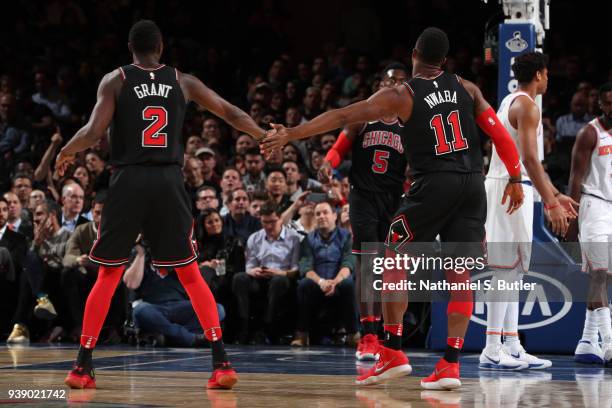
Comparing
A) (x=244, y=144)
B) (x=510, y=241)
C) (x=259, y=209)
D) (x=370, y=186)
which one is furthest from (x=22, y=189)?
(x=510, y=241)

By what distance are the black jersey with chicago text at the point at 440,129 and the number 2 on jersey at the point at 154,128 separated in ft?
4.88

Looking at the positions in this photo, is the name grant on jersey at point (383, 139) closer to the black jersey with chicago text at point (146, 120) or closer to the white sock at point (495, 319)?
the white sock at point (495, 319)

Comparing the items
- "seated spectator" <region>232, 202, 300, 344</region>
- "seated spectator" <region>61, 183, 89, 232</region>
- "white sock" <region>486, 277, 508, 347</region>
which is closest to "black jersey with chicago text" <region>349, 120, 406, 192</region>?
"white sock" <region>486, 277, 508, 347</region>

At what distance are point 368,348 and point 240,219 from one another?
3585 millimetres

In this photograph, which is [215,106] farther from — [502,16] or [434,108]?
[502,16]

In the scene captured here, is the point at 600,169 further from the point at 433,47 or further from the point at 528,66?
the point at 433,47

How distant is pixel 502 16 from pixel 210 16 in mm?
9877

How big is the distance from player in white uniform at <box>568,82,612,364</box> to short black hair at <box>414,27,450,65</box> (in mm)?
2421

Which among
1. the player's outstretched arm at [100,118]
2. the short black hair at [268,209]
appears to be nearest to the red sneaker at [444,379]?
the player's outstretched arm at [100,118]

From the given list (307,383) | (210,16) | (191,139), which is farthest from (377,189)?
(210,16)

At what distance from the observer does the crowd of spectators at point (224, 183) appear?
10898 millimetres

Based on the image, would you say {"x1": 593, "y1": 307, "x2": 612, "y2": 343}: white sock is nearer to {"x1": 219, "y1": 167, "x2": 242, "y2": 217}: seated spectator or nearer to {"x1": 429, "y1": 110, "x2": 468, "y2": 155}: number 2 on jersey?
{"x1": 429, "y1": 110, "x2": 468, "y2": 155}: number 2 on jersey

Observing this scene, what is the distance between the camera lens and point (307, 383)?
664 cm

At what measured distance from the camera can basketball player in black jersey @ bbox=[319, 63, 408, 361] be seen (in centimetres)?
855
